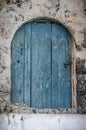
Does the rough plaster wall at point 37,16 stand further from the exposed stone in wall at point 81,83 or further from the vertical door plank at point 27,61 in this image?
the vertical door plank at point 27,61

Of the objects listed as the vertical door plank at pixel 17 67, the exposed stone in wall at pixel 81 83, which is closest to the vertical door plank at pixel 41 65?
the vertical door plank at pixel 17 67

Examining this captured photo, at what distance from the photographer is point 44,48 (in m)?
7.20

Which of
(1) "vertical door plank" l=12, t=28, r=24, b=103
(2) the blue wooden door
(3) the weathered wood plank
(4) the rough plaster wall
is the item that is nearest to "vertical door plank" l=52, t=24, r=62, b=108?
(2) the blue wooden door

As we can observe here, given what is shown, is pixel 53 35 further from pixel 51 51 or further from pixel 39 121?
pixel 39 121

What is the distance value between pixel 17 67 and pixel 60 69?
726mm

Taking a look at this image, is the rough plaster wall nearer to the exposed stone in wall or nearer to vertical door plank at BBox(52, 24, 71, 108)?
the exposed stone in wall

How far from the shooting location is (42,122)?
23.0 ft

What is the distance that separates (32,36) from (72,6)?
2.77 ft

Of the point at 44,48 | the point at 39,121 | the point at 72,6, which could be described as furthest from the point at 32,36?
the point at 39,121

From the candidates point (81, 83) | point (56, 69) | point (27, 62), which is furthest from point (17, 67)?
point (81, 83)

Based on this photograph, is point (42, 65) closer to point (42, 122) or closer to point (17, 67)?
point (17, 67)

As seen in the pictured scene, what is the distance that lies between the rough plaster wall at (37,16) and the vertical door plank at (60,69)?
0.17m

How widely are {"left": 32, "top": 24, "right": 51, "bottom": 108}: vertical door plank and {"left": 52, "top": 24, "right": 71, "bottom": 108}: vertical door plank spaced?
85 millimetres

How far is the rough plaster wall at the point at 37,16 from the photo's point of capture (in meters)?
6.98
